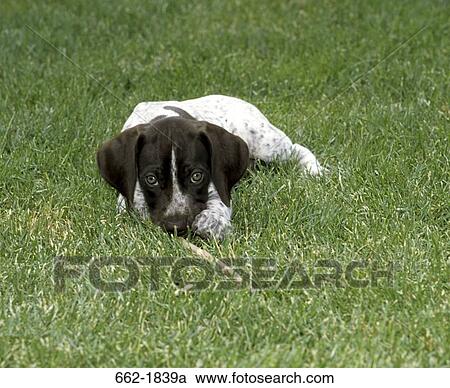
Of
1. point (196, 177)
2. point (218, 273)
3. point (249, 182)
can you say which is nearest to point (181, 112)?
point (249, 182)

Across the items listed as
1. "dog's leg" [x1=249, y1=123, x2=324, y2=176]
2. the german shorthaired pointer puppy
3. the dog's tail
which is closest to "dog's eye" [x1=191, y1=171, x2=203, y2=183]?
the german shorthaired pointer puppy

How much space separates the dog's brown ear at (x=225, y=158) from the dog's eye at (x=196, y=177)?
0.08 metres

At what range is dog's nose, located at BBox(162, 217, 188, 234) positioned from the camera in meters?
5.63

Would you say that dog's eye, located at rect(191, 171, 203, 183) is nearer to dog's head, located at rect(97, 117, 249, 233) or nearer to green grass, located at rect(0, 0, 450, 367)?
dog's head, located at rect(97, 117, 249, 233)

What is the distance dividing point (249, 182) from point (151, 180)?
41.6 inches

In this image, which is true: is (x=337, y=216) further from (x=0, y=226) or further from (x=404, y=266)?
(x=0, y=226)

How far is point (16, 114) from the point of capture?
802 cm

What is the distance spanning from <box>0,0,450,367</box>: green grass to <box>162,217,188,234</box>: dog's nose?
0.27ft

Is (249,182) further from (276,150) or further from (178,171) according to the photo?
(178,171)

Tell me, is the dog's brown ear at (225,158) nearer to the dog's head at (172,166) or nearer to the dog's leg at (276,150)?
the dog's head at (172,166)

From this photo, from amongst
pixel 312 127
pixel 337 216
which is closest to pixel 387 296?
pixel 337 216

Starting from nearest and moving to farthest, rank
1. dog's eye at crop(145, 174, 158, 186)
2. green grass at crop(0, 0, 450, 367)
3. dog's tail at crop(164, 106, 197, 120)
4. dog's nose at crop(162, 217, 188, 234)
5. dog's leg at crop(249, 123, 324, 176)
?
green grass at crop(0, 0, 450, 367)
dog's nose at crop(162, 217, 188, 234)
dog's eye at crop(145, 174, 158, 186)
dog's tail at crop(164, 106, 197, 120)
dog's leg at crop(249, 123, 324, 176)

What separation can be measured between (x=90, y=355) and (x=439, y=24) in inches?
278

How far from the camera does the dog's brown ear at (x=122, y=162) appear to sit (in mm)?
5789
